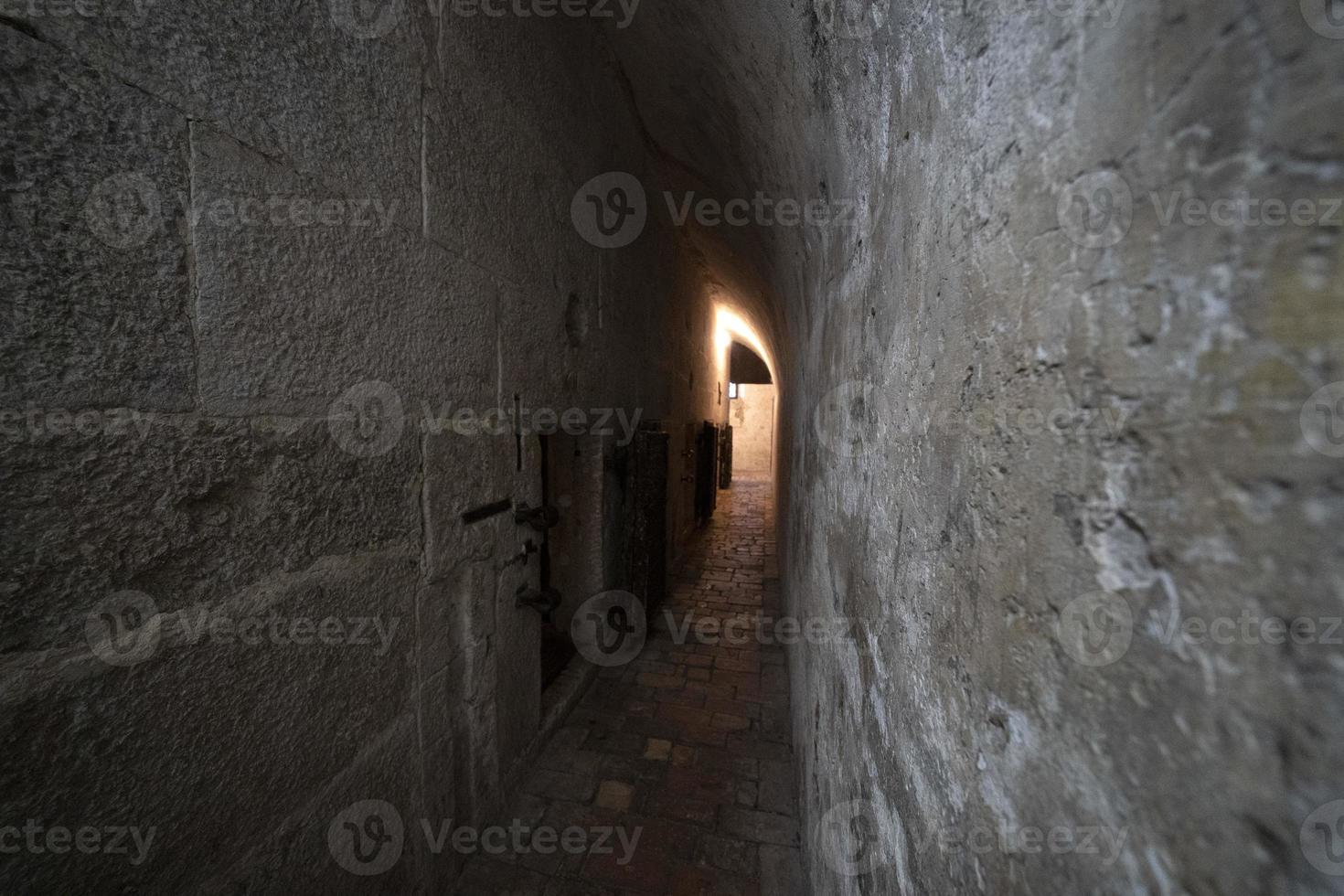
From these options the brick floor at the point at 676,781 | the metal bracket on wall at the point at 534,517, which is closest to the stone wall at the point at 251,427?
the metal bracket on wall at the point at 534,517

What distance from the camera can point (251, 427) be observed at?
1.26 metres

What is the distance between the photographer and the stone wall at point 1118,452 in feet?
0.95

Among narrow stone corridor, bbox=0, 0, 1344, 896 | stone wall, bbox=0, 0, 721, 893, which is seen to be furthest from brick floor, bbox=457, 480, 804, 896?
stone wall, bbox=0, 0, 721, 893

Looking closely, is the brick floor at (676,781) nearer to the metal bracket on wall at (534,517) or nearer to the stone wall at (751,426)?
the metal bracket on wall at (534,517)

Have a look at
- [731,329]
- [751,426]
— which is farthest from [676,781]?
[751,426]

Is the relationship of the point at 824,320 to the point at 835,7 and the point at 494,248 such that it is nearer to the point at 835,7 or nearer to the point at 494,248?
the point at 835,7

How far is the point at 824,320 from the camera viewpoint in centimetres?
210

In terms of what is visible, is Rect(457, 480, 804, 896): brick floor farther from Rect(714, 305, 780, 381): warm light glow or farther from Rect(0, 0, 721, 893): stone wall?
Rect(714, 305, 780, 381): warm light glow

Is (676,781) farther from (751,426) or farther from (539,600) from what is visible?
(751,426)

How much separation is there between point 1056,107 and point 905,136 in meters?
0.50

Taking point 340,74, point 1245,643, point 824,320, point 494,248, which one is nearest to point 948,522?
point 1245,643

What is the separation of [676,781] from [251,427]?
2.66 metres

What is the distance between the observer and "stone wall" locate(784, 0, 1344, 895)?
29cm

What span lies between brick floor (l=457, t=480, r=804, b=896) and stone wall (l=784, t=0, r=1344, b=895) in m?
1.84
